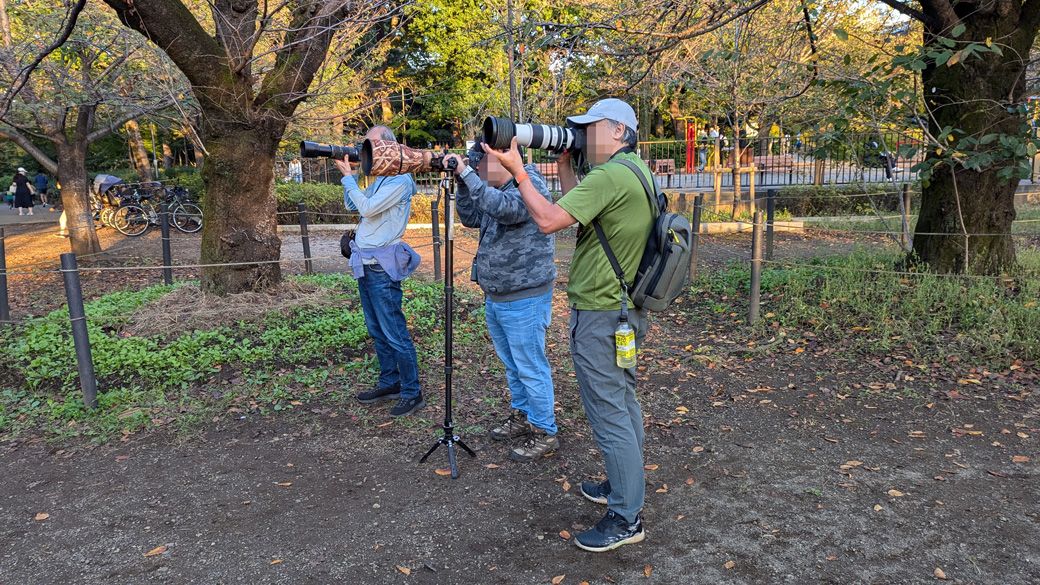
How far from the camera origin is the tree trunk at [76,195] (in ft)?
33.9

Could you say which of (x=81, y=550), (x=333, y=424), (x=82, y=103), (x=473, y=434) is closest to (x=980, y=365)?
(x=473, y=434)

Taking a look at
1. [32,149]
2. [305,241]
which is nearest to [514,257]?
[305,241]

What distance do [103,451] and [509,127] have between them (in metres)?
3.28

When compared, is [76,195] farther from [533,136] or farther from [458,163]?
[533,136]

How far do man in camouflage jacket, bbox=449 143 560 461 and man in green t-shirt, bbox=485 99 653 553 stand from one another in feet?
2.05

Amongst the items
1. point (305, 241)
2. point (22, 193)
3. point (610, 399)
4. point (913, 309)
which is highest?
point (22, 193)

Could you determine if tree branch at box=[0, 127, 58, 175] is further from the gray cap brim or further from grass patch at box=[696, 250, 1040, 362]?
the gray cap brim

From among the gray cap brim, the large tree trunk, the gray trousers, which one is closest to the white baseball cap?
the gray cap brim

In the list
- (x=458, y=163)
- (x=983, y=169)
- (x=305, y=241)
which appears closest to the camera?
(x=458, y=163)

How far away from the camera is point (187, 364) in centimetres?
536

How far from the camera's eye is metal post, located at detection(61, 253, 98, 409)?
456 centimetres

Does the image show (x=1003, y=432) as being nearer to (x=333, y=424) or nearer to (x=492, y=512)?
(x=492, y=512)

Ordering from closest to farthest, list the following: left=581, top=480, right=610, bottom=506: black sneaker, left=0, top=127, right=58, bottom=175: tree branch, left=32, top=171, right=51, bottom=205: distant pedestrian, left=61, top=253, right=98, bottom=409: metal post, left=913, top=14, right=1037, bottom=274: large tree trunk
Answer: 1. left=581, top=480, right=610, bottom=506: black sneaker
2. left=61, top=253, right=98, bottom=409: metal post
3. left=913, top=14, right=1037, bottom=274: large tree trunk
4. left=0, top=127, right=58, bottom=175: tree branch
5. left=32, top=171, right=51, bottom=205: distant pedestrian

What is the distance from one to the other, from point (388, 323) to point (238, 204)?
2.92 meters
